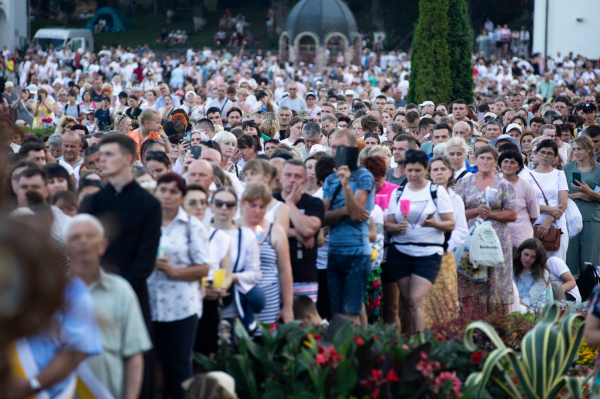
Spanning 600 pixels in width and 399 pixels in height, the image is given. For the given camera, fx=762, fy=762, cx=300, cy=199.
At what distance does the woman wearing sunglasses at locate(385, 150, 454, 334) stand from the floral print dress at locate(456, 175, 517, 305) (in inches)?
33.8

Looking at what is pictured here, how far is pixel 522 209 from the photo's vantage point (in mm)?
7887

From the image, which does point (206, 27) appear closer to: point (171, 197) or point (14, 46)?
point (14, 46)

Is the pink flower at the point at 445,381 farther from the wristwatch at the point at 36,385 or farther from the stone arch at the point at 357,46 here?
the stone arch at the point at 357,46

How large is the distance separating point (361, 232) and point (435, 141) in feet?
13.8

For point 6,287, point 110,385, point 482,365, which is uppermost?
point 6,287

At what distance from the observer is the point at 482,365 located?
16.9 feet

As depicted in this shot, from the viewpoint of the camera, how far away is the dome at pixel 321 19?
43.9 meters

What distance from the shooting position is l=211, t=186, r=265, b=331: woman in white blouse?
514cm

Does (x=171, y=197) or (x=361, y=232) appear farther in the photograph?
(x=361, y=232)

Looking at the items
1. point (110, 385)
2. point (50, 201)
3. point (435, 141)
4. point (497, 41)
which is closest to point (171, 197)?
point (50, 201)

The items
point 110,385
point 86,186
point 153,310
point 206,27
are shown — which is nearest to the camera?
point 110,385

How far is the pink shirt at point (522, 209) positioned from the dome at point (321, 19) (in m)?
37.1

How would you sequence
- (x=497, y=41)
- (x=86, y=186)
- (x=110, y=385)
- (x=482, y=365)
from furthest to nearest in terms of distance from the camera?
(x=497, y=41) → (x=86, y=186) → (x=482, y=365) → (x=110, y=385)

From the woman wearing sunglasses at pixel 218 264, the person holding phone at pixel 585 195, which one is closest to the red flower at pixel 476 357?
the woman wearing sunglasses at pixel 218 264
